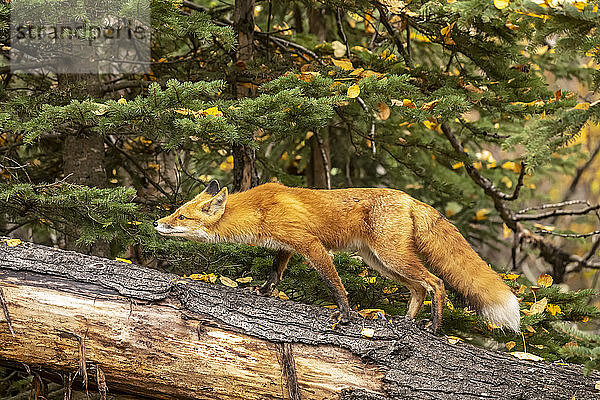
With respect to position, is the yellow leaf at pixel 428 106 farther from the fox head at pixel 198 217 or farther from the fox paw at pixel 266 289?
the fox paw at pixel 266 289

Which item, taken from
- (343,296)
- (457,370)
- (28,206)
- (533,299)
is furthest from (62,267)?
(533,299)

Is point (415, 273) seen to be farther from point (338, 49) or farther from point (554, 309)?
point (338, 49)

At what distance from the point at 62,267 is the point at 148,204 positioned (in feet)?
5.74

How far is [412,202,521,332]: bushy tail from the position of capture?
4086 mm

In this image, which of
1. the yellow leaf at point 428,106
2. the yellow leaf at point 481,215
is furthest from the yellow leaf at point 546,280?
the yellow leaf at point 481,215

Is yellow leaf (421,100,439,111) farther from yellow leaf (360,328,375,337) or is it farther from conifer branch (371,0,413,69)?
yellow leaf (360,328,375,337)

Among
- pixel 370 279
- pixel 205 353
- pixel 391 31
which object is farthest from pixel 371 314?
pixel 391 31

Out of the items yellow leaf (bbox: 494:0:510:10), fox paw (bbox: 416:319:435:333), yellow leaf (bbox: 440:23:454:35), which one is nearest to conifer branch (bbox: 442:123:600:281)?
yellow leaf (bbox: 440:23:454:35)

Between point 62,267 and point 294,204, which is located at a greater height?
point 294,204

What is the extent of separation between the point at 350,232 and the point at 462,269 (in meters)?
0.86

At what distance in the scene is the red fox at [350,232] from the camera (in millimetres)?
4230

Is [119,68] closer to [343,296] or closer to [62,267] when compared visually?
[62,267]

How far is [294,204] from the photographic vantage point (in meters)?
4.37

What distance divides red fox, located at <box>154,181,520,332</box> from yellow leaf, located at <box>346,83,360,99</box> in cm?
74
